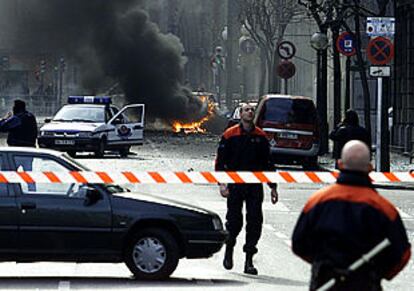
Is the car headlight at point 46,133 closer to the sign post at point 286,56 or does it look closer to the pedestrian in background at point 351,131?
the sign post at point 286,56

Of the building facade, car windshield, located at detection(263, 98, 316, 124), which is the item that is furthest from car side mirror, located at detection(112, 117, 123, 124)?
the building facade

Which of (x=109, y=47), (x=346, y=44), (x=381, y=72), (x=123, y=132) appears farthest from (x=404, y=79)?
(x=109, y=47)

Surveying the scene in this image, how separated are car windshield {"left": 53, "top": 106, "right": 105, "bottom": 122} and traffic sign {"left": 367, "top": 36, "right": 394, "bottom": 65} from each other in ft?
33.2

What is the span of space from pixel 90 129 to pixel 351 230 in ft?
91.0

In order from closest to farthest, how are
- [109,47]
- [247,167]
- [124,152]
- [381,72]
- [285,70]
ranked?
[247,167], [381,72], [124,152], [285,70], [109,47]

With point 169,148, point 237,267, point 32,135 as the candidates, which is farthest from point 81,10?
point 237,267

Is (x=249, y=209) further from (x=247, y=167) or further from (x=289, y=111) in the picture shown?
(x=289, y=111)

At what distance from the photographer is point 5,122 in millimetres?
19594

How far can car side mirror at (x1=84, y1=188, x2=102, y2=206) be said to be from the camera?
12.2m

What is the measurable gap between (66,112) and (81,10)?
24.0 meters

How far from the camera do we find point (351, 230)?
6688mm

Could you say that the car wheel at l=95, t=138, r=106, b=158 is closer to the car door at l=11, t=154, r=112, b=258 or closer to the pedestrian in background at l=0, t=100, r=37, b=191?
the pedestrian in background at l=0, t=100, r=37, b=191

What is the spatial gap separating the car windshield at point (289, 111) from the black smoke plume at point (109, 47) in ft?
87.1

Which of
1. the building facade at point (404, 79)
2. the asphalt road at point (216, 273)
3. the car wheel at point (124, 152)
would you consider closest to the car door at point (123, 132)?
the car wheel at point (124, 152)
